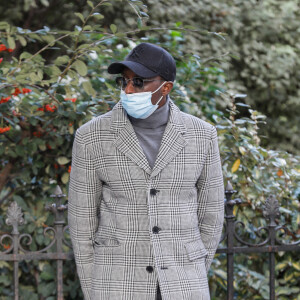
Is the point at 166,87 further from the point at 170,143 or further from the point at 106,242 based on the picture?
the point at 106,242

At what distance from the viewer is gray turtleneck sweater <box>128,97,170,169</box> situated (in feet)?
7.40

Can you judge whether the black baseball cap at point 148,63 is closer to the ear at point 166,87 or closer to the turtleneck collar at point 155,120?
the ear at point 166,87

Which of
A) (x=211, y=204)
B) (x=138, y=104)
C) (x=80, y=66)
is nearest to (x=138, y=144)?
(x=138, y=104)

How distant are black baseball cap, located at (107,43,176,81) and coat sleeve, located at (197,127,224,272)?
1.07ft

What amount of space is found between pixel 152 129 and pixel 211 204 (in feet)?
1.27

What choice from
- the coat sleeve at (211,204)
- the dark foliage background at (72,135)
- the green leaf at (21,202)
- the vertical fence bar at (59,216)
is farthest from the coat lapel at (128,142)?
the green leaf at (21,202)

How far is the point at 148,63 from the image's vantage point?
7.18 ft

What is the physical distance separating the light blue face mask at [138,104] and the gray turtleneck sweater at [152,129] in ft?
0.23

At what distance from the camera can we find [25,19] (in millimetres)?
6883

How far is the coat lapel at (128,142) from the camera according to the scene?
2.19 metres

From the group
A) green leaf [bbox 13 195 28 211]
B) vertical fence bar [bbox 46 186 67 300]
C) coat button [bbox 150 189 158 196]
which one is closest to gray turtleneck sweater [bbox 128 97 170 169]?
coat button [bbox 150 189 158 196]

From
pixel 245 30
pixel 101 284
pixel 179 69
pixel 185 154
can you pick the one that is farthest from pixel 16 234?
pixel 245 30

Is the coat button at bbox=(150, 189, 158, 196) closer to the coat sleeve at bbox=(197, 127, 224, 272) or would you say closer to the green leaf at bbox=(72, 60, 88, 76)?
the coat sleeve at bbox=(197, 127, 224, 272)

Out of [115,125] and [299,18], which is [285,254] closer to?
[115,125]
